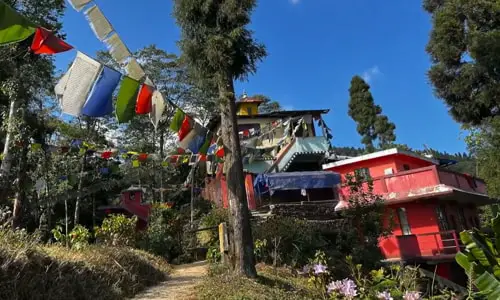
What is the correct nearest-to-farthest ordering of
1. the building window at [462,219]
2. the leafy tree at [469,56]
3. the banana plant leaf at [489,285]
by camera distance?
the banana plant leaf at [489,285] < the leafy tree at [469,56] < the building window at [462,219]

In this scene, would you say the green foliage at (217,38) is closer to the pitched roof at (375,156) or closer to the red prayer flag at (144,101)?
the red prayer flag at (144,101)

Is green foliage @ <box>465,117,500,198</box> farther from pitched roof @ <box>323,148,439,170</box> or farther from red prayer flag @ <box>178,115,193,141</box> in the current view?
red prayer flag @ <box>178,115,193,141</box>

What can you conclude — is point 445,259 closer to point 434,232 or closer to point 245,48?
point 434,232

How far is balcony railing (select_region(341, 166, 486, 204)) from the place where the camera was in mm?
17547

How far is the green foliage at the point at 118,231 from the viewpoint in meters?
12.1

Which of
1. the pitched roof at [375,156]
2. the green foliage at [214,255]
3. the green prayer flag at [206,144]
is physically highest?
the pitched roof at [375,156]

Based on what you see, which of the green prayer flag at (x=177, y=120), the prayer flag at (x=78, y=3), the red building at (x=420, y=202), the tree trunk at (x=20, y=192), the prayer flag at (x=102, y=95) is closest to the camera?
the prayer flag at (x=102, y=95)

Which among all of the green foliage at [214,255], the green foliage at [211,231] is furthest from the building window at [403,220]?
the green foliage at [214,255]

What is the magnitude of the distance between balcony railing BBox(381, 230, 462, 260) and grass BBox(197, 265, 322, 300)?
9426mm

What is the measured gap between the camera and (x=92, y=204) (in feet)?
82.9

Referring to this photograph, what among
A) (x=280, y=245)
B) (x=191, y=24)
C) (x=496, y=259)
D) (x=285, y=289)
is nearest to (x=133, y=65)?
(x=191, y=24)

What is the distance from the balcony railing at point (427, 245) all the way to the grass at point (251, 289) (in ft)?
30.9

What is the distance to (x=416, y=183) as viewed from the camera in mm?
18172

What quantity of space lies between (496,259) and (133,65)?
597cm
